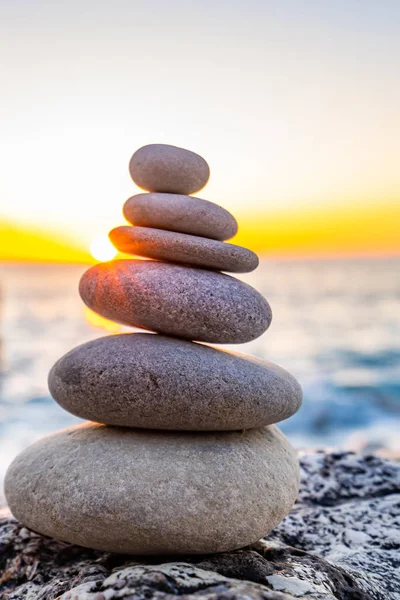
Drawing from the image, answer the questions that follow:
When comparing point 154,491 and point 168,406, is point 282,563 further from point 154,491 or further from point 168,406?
point 168,406

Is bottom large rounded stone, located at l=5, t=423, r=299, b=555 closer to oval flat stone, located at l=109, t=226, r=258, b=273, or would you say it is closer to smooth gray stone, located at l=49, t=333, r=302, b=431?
smooth gray stone, located at l=49, t=333, r=302, b=431

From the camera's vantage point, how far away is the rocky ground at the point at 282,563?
244 cm

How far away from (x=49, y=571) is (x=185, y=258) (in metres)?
2.22

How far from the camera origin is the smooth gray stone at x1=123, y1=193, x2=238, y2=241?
386 cm

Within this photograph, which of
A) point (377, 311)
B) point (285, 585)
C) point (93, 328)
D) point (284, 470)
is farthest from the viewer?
point (377, 311)

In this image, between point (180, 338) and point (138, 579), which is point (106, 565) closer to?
point (138, 579)

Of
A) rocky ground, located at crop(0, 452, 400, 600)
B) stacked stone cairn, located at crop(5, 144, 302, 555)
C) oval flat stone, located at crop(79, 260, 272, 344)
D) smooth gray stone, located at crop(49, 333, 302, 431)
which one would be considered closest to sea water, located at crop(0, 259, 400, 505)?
rocky ground, located at crop(0, 452, 400, 600)

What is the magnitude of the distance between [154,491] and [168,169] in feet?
7.36

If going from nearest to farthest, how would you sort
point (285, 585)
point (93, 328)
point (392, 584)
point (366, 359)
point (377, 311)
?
point (285, 585), point (392, 584), point (366, 359), point (93, 328), point (377, 311)

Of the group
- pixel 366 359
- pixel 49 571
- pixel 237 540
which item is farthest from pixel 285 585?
pixel 366 359

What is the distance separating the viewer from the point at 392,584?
3332 mm

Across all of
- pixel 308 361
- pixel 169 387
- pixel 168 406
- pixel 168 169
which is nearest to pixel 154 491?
pixel 168 406

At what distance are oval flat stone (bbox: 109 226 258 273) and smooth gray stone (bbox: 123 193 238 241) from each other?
0.10 meters

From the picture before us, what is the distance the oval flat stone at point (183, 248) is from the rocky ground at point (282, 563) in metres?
1.93
